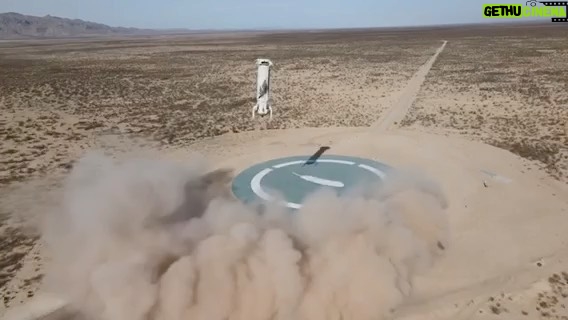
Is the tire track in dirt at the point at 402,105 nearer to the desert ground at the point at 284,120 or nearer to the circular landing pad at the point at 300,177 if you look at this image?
the desert ground at the point at 284,120

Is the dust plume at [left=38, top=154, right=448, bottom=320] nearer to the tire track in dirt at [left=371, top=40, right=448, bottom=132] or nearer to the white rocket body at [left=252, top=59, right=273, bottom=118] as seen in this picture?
the white rocket body at [left=252, top=59, right=273, bottom=118]

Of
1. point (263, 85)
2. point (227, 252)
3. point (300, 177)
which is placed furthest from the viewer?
point (300, 177)

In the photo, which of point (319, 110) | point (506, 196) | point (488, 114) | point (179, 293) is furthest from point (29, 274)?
point (488, 114)

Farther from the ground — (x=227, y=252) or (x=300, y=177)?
(x=300, y=177)

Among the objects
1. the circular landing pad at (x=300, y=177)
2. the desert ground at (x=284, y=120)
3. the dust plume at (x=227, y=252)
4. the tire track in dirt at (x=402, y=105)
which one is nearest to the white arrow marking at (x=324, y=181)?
the circular landing pad at (x=300, y=177)

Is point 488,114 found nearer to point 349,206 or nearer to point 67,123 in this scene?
point 349,206

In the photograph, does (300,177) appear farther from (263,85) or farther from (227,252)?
(227,252)

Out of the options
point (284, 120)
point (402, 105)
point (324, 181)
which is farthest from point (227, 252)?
point (402, 105)
